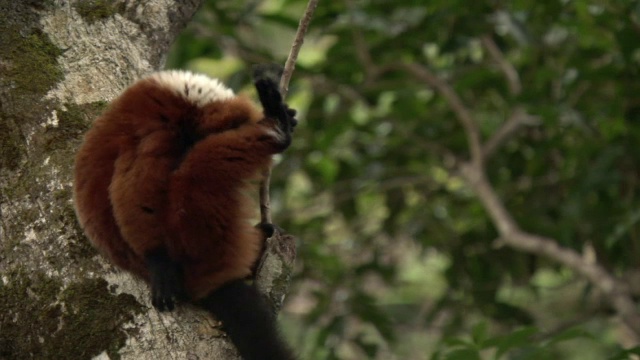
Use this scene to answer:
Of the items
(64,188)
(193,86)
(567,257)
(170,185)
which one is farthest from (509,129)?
(64,188)

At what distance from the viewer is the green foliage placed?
382 centimetres

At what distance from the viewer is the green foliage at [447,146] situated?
3.82m

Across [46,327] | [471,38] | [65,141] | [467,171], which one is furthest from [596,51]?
[46,327]

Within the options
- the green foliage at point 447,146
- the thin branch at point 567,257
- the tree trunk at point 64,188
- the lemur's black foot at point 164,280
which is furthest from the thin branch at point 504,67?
the lemur's black foot at point 164,280

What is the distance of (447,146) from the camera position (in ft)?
15.3

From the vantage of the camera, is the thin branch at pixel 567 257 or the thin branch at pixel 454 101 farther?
the thin branch at pixel 454 101

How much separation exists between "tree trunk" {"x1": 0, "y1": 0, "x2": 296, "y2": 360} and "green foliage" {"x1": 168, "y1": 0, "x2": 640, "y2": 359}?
4.70ft

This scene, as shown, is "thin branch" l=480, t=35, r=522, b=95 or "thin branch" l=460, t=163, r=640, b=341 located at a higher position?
"thin branch" l=480, t=35, r=522, b=95

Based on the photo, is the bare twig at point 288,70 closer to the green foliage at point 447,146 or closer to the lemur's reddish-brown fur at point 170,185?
the lemur's reddish-brown fur at point 170,185

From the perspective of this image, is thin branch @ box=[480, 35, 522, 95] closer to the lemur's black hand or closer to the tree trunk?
the tree trunk

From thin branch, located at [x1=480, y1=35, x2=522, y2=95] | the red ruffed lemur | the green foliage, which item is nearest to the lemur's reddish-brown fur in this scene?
the red ruffed lemur

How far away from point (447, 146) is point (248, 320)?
2655 mm

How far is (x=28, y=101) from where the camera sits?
2426mm

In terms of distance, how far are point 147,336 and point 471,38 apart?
7.99 feet
